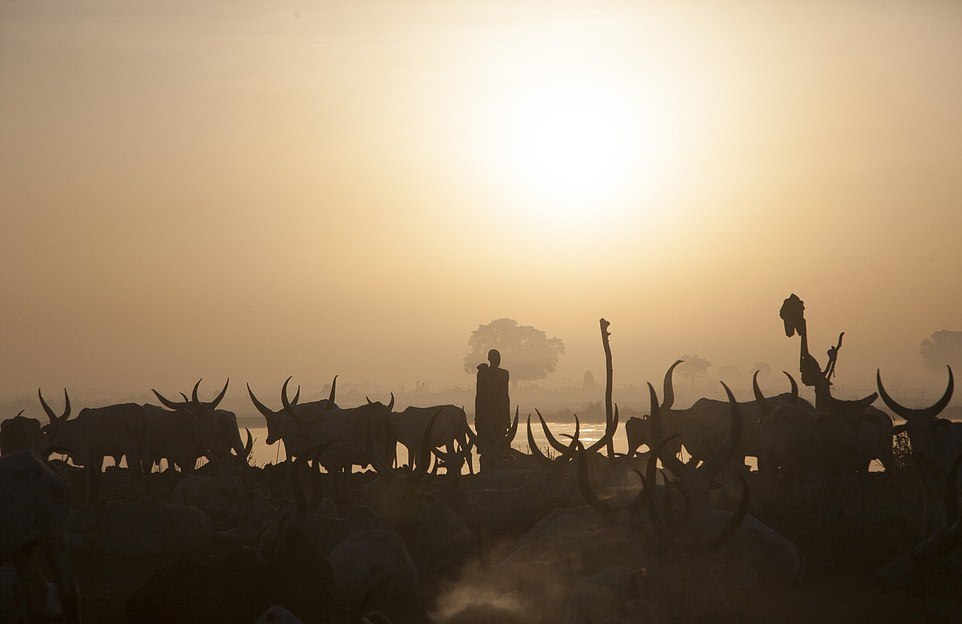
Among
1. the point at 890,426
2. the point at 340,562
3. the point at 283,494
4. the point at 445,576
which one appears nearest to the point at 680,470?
the point at 445,576

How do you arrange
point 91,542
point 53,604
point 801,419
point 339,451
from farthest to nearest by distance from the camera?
point 339,451, point 801,419, point 91,542, point 53,604

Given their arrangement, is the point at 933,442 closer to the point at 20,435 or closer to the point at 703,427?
the point at 703,427

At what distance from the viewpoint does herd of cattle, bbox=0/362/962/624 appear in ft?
25.7

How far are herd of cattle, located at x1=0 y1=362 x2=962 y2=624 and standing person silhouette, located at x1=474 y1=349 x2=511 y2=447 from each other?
151 cm

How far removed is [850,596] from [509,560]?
Result: 320 centimetres

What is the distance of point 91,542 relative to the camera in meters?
13.1

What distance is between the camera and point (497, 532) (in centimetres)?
1168

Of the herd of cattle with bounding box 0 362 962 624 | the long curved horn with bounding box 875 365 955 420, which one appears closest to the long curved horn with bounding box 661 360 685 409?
the herd of cattle with bounding box 0 362 962 624

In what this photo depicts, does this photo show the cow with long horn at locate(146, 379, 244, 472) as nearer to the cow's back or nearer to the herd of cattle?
the herd of cattle

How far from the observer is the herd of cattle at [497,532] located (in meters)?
7.84

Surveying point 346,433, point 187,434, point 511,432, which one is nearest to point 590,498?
point 511,432

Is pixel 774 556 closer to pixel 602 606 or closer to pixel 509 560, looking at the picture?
pixel 509 560

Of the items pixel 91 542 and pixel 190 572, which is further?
pixel 91 542

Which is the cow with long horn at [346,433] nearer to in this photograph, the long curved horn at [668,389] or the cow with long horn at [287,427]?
the cow with long horn at [287,427]
